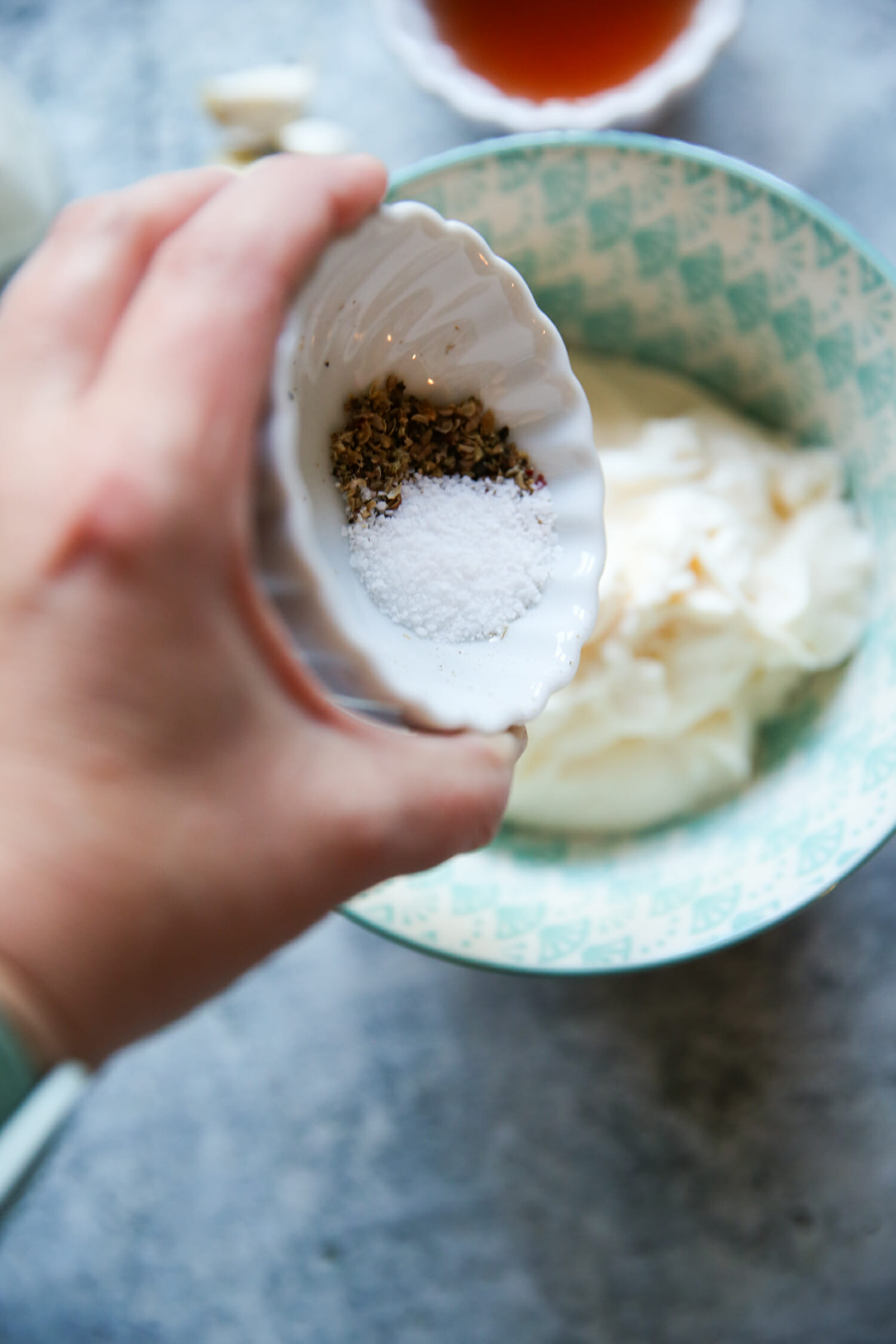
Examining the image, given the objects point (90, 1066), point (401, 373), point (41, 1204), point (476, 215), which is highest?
point (476, 215)

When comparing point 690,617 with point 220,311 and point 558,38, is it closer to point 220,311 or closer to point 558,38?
point 220,311

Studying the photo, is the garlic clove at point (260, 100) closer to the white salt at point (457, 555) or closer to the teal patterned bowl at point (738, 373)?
the teal patterned bowl at point (738, 373)

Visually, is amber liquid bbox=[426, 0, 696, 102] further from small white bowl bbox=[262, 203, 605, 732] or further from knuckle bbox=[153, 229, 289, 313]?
knuckle bbox=[153, 229, 289, 313]

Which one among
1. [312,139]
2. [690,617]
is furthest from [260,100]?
[690,617]

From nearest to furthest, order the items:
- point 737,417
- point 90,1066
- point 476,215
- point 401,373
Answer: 1. point 90,1066
2. point 401,373
3. point 476,215
4. point 737,417

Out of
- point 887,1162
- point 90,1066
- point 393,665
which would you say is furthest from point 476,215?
point 887,1162

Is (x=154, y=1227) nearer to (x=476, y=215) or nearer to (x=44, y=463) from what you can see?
(x=44, y=463)
